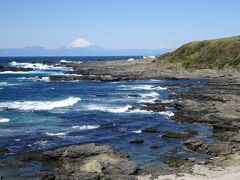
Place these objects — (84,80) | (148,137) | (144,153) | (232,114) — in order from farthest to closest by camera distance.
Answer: (84,80), (232,114), (148,137), (144,153)

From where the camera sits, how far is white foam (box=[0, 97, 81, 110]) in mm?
56344

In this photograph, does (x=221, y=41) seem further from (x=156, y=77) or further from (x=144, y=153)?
(x=144, y=153)

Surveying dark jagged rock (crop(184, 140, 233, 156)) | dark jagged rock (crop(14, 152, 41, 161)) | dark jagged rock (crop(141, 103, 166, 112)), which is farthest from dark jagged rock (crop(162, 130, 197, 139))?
dark jagged rock (crop(141, 103, 166, 112))

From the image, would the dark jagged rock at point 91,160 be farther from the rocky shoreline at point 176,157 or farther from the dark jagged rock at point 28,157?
the dark jagged rock at point 28,157

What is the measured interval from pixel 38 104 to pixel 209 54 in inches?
2605

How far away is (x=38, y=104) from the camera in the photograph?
59.8 m

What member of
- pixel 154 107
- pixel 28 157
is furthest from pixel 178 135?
pixel 154 107

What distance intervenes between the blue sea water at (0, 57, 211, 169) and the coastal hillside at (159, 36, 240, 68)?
35.1 m

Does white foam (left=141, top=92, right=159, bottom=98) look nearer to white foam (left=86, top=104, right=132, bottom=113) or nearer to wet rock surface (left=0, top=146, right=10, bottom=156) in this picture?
white foam (left=86, top=104, right=132, bottom=113)

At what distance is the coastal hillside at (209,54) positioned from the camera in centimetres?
10756

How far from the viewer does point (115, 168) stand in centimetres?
2770

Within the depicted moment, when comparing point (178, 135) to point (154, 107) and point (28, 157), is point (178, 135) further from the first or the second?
point (154, 107)

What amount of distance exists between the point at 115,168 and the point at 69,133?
13.6m

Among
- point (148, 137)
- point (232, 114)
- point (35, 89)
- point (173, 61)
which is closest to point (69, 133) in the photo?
point (148, 137)
